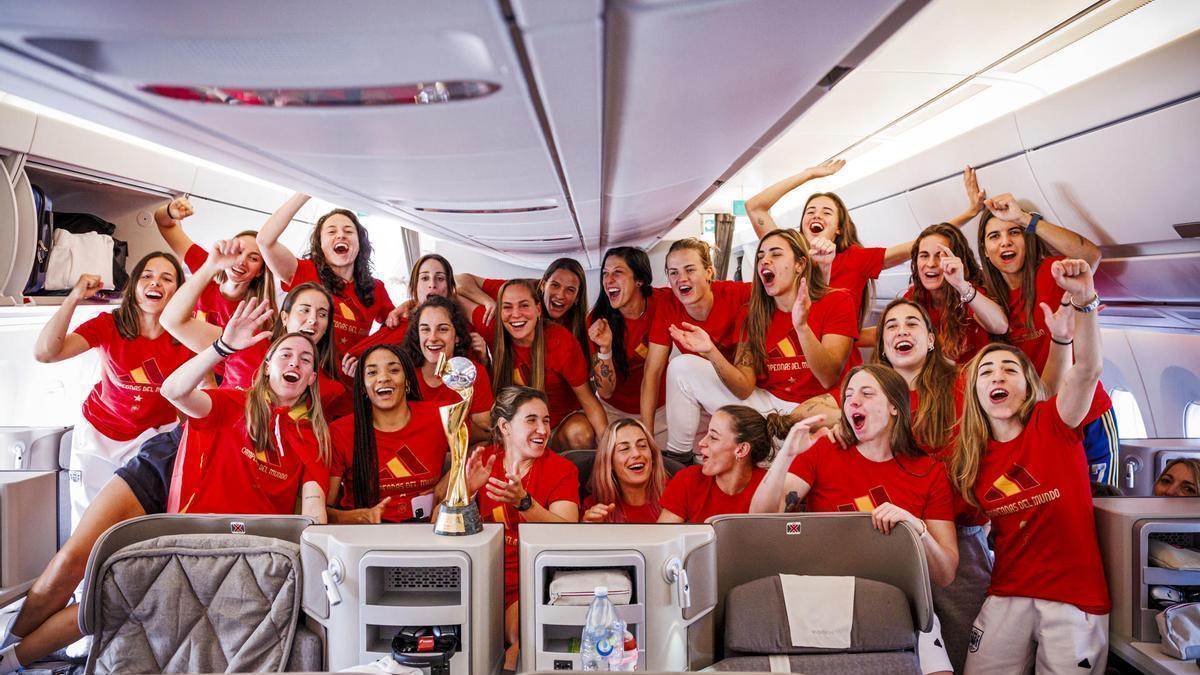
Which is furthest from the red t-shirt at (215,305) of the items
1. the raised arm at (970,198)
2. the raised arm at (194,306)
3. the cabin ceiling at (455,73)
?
the raised arm at (970,198)

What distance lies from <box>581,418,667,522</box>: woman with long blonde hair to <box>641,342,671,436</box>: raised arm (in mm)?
731

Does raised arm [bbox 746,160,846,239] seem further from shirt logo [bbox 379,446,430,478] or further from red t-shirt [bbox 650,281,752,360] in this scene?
shirt logo [bbox 379,446,430,478]

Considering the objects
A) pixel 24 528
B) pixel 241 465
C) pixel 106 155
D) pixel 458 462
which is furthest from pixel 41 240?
pixel 458 462

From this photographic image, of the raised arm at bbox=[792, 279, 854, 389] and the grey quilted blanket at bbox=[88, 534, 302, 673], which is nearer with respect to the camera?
the grey quilted blanket at bbox=[88, 534, 302, 673]

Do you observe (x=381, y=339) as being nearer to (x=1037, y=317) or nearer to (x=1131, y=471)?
(x=1037, y=317)

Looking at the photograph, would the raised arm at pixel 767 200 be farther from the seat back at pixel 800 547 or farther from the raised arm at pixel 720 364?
the seat back at pixel 800 547

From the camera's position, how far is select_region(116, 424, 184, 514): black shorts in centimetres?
287

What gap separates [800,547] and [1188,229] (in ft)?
6.68

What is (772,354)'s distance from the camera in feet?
11.3

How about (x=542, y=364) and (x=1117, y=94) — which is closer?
(x=1117, y=94)

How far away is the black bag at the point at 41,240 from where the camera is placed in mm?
3588

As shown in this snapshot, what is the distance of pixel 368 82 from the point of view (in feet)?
4.48

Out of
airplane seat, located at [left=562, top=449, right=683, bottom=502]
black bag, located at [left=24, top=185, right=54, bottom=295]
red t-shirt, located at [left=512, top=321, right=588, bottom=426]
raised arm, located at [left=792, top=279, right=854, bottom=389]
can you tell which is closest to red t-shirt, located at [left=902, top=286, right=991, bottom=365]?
raised arm, located at [left=792, top=279, right=854, bottom=389]

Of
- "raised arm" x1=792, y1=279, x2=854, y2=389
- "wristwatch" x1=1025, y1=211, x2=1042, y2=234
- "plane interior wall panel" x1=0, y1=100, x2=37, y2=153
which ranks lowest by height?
"raised arm" x1=792, y1=279, x2=854, y2=389
